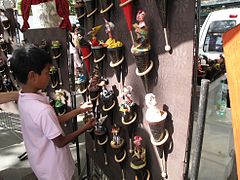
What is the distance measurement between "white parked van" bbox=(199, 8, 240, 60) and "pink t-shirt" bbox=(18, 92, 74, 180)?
10.1ft

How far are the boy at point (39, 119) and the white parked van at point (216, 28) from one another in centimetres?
309

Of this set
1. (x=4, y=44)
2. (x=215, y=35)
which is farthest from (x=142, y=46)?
(x=215, y=35)

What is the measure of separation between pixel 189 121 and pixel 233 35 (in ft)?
1.19

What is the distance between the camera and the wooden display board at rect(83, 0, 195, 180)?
34.9 inches

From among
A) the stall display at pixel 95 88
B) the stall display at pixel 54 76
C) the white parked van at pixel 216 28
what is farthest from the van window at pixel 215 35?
the stall display at pixel 95 88

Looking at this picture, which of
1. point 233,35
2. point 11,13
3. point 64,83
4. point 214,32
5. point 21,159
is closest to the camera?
point 233,35

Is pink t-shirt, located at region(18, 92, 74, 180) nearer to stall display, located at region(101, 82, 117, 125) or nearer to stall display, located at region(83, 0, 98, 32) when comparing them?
stall display, located at region(101, 82, 117, 125)

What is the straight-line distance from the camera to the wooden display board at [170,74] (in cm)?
89

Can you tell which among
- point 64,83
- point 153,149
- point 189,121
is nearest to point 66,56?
point 64,83

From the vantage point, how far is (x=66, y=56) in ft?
6.21

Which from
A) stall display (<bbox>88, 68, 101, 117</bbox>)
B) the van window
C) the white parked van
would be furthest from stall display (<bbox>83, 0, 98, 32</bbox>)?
the van window

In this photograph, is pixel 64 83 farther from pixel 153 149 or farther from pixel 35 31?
→ pixel 153 149

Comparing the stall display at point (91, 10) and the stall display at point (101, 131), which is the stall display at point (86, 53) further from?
the stall display at point (101, 131)

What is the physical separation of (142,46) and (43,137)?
26.9 inches
